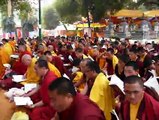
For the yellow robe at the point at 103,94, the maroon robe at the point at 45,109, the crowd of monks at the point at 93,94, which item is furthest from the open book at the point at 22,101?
the yellow robe at the point at 103,94

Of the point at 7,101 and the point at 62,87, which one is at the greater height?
the point at 62,87

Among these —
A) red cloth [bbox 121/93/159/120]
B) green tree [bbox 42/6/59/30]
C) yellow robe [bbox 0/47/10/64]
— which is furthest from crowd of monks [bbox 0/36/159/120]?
green tree [bbox 42/6/59/30]

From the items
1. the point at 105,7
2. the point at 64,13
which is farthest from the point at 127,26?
the point at 64,13

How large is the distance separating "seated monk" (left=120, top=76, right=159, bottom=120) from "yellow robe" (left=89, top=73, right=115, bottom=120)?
3.19 ft

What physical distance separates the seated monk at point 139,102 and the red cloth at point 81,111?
506mm

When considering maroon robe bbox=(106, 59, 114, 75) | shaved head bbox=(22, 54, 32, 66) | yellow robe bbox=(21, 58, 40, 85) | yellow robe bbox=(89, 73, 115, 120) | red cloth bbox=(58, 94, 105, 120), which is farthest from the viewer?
maroon robe bbox=(106, 59, 114, 75)

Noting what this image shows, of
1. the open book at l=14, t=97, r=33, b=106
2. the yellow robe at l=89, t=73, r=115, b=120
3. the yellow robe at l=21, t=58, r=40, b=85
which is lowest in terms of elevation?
the open book at l=14, t=97, r=33, b=106

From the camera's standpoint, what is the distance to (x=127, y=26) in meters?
25.8

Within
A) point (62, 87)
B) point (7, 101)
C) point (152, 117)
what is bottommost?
point (7, 101)

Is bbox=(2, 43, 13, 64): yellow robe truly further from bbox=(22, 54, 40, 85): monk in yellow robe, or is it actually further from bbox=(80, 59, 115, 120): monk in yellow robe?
bbox=(80, 59, 115, 120): monk in yellow robe

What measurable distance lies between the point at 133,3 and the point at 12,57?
2171 cm

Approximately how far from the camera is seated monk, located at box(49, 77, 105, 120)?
10.5 ft

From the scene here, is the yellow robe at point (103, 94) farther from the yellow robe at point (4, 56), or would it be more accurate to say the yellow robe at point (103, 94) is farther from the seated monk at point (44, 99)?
the yellow robe at point (4, 56)

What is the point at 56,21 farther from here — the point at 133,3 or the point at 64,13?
the point at 133,3
